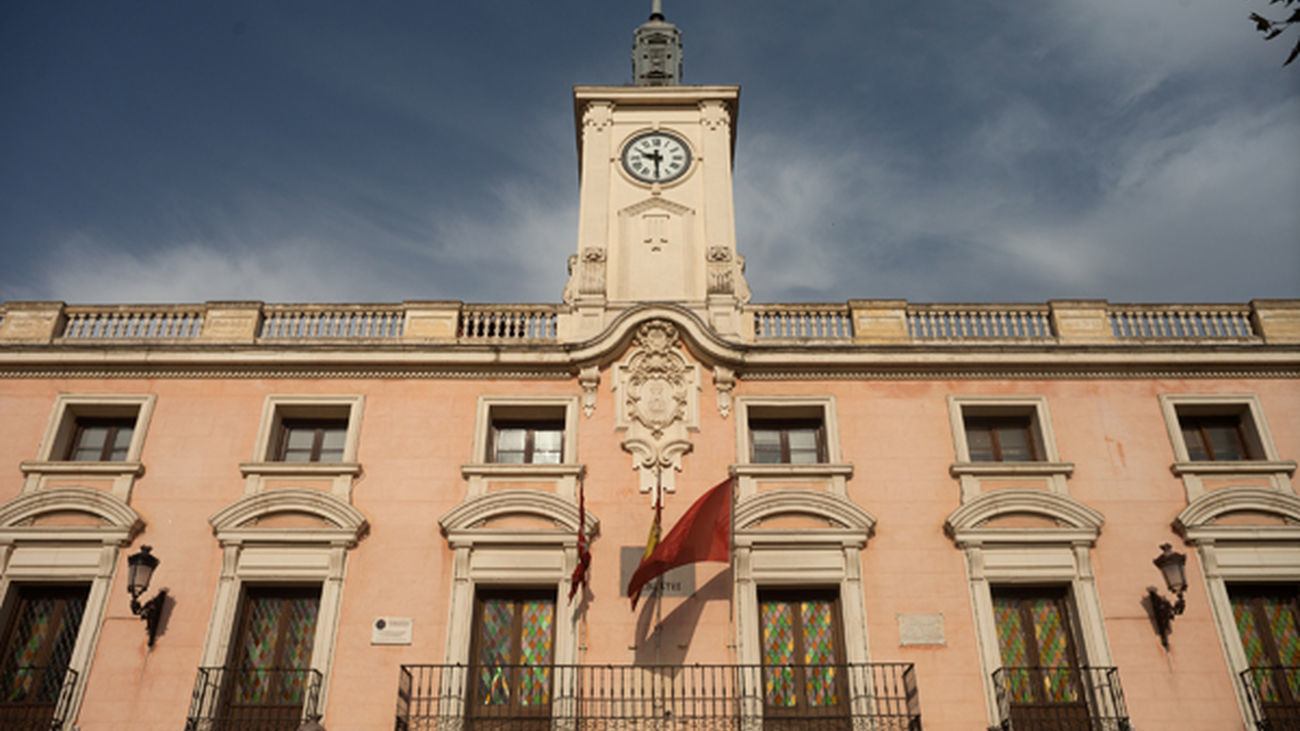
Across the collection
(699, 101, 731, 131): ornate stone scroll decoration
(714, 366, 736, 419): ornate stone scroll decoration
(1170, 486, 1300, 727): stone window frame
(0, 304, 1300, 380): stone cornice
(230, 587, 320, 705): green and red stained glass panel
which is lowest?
(230, 587, 320, 705): green and red stained glass panel

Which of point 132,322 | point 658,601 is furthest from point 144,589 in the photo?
point 658,601

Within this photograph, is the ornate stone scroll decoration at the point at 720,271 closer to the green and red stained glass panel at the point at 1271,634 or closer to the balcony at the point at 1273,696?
the green and red stained glass panel at the point at 1271,634

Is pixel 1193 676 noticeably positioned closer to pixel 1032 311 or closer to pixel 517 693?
pixel 1032 311

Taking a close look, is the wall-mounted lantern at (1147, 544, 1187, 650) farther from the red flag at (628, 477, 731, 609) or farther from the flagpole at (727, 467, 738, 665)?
the red flag at (628, 477, 731, 609)

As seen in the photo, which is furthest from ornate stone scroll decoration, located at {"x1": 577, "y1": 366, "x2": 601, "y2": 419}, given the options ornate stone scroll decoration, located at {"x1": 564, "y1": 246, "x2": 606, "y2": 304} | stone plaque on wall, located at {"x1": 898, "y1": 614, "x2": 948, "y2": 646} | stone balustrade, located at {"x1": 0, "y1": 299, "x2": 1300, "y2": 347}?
stone plaque on wall, located at {"x1": 898, "y1": 614, "x2": 948, "y2": 646}

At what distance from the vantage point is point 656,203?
16703 mm

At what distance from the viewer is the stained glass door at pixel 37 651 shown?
12477 millimetres

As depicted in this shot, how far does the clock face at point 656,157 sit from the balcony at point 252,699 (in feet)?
31.2

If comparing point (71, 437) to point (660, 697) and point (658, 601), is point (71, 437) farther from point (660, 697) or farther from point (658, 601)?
point (660, 697)

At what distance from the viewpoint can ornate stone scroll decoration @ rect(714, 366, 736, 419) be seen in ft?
47.6

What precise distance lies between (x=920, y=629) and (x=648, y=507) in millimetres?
3889

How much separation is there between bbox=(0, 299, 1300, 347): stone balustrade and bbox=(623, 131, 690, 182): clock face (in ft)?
10.1

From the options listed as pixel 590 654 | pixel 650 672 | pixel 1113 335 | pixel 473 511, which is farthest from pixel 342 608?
pixel 1113 335

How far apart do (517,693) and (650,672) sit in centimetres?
171
